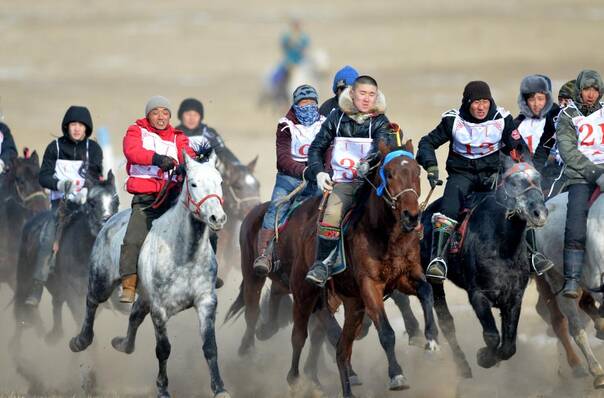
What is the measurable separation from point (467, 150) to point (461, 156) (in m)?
0.11

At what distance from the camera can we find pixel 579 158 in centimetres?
1173

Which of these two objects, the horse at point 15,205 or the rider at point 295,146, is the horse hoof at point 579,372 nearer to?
the rider at point 295,146

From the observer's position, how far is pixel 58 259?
48.9 feet

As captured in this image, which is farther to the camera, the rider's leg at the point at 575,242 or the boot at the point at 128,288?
the boot at the point at 128,288

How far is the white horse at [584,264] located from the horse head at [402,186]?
2059mm

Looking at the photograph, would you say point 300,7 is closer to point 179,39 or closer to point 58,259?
point 179,39

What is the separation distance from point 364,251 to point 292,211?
7.24ft

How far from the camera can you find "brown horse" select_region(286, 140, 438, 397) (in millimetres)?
10453

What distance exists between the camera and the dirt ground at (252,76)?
1336 centimetres

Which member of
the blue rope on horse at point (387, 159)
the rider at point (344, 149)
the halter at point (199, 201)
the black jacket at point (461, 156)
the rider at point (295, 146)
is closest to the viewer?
the blue rope on horse at point (387, 159)

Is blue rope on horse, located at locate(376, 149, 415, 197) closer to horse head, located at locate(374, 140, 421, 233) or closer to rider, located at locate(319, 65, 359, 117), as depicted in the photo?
horse head, located at locate(374, 140, 421, 233)

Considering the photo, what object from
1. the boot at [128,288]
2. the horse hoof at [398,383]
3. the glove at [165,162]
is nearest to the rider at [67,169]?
the boot at [128,288]

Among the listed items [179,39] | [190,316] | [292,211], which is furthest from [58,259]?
[179,39]

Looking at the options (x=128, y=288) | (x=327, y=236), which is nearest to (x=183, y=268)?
(x=128, y=288)
